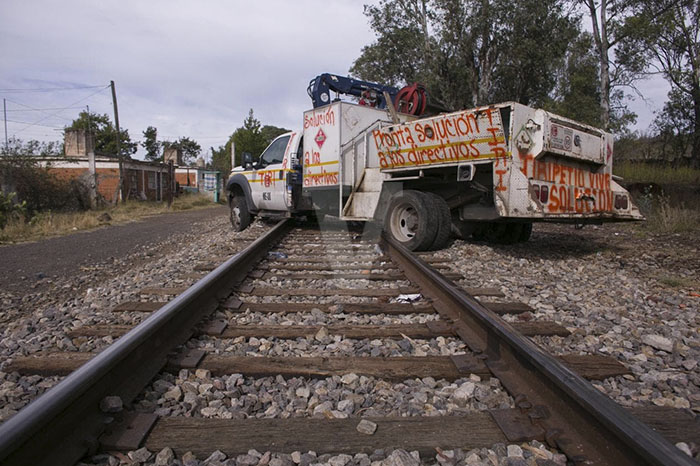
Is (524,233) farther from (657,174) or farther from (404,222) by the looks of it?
(657,174)

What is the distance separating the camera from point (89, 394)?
1.82m

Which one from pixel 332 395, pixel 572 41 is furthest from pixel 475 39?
pixel 332 395

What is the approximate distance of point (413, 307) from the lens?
346 centimetres

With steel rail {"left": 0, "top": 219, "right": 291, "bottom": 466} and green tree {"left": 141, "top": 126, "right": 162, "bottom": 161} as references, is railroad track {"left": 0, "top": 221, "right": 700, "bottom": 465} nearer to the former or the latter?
steel rail {"left": 0, "top": 219, "right": 291, "bottom": 466}

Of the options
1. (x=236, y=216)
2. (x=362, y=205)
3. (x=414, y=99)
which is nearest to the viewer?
(x=362, y=205)

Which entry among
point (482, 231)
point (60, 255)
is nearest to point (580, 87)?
point (482, 231)

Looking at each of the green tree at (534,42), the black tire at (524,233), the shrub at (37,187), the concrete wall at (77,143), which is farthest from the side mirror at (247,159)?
the concrete wall at (77,143)

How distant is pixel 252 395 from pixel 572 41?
24284mm

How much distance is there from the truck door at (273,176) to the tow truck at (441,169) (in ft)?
0.14

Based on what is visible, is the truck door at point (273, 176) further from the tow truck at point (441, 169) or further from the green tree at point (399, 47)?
the green tree at point (399, 47)

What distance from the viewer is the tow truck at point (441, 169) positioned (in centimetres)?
527

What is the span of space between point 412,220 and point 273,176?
162 inches

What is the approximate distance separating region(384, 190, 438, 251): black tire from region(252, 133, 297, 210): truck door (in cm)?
322

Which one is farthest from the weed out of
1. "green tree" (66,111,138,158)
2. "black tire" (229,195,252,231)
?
"green tree" (66,111,138,158)
